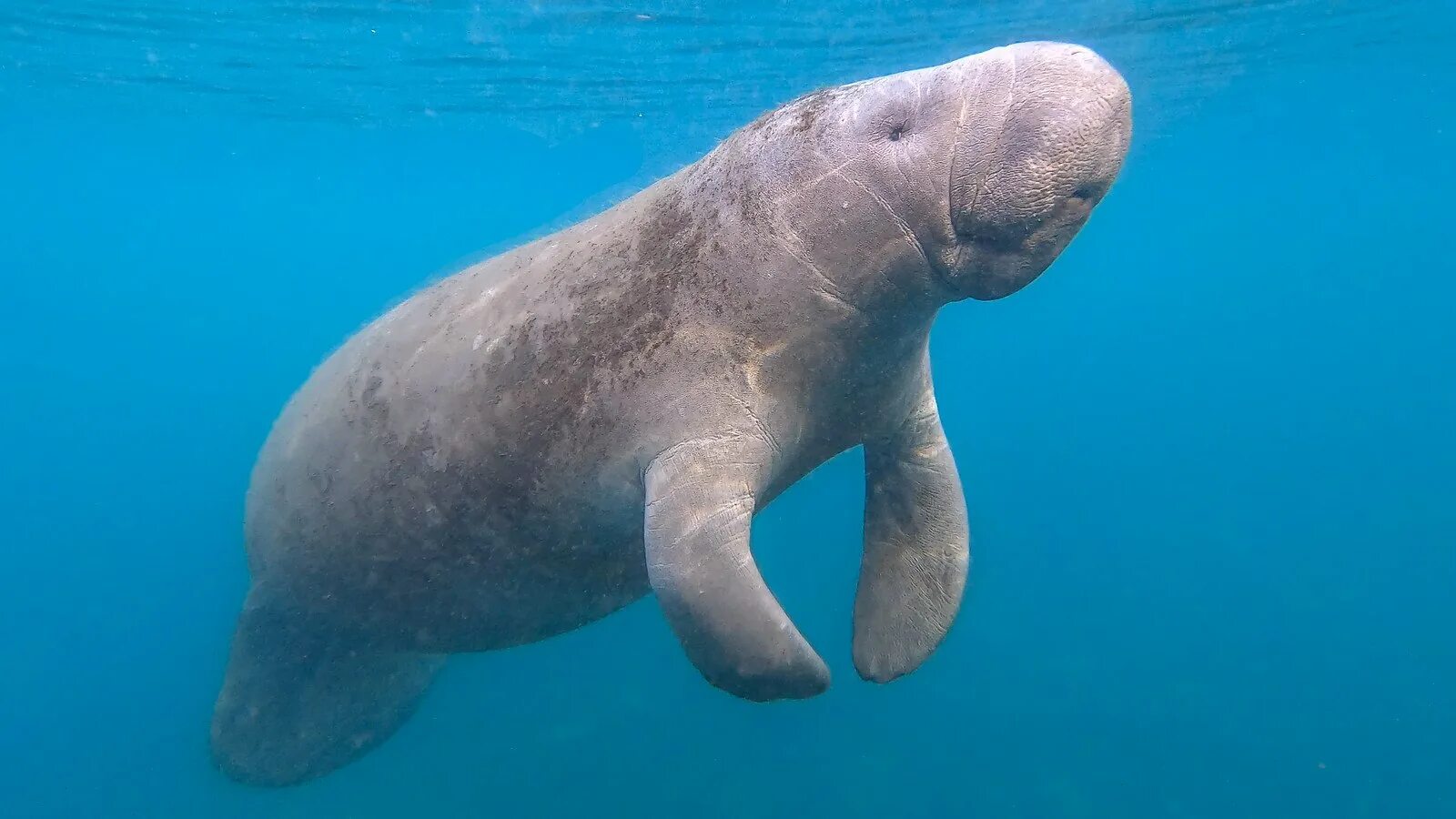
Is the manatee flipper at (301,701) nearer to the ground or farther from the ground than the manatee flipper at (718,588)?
nearer to the ground

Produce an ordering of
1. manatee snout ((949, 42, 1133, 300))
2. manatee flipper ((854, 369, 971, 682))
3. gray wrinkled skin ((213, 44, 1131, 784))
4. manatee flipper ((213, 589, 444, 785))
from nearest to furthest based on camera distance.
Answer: manatee snout ((949, 42, 1133, 300)) → gray wrinkled skin ((213, 44, 1131, 784)) → manatee flipper ((854, 369, 971, 682)) → manatee flipper ((213, 589, 444, 785))

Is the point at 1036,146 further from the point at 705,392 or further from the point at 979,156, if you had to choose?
the point at 705,392

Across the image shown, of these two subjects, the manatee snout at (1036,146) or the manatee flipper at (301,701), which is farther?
the manatee flipper at (301,701)

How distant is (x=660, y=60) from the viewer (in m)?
18.8

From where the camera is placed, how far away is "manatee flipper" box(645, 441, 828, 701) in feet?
10.0

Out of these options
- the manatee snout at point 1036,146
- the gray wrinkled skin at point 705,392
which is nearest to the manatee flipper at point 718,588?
the gray wrinkled skin at point 705,392

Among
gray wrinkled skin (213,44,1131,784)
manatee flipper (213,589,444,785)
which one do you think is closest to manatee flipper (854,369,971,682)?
gray wrinkled skin (213,44,1131,784)

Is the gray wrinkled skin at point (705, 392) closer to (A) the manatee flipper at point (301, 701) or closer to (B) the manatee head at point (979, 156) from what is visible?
(B) the manatee head at point (979, 156)

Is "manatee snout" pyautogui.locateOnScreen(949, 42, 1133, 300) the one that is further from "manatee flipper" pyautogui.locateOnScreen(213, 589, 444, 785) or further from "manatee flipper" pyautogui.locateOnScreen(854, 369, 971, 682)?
"manatee flipper" pyautogui.locateOnScreen(213, 589, 444, 785)

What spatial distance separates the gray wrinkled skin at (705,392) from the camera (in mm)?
2857

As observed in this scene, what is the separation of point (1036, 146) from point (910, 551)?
8.53ft

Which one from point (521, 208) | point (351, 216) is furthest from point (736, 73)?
point (351, 216)

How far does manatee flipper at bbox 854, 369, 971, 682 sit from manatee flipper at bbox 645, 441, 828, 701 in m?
1.40

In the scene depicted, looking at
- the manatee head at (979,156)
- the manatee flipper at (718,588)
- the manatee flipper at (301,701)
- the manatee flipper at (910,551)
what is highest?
the manatee head at (979,156)
